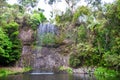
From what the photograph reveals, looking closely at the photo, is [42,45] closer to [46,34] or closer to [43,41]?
[43,41]

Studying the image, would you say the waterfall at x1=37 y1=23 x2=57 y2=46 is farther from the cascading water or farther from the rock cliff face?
the rock cliff face

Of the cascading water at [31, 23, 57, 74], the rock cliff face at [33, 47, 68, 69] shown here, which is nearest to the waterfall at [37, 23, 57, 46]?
the cascading water at [31, 23, 57, 74]

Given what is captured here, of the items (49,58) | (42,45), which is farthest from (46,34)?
(49,58)

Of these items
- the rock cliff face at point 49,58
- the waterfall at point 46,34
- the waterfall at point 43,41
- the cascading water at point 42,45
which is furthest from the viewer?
the waterfall at point 46,34

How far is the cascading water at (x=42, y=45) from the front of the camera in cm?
3351

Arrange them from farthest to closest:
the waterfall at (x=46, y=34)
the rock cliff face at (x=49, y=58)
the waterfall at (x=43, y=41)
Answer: the waterfall at (x=46, y=34) → the waterfall at (x=43, y=41) → the rock cliff face at (x=49, y=58)

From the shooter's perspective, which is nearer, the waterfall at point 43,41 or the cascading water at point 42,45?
the cascading water at point 42,45

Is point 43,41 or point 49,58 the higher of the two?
point 43,41

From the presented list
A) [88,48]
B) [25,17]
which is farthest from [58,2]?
[88,48]

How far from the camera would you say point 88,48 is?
103ft

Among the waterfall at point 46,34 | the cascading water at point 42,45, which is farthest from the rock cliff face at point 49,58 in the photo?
the waterfall at point 46,34

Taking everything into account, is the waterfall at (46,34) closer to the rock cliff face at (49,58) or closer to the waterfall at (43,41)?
the waterfall at (43,41)

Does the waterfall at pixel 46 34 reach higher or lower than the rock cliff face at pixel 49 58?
higher

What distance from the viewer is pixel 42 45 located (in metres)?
36.0
